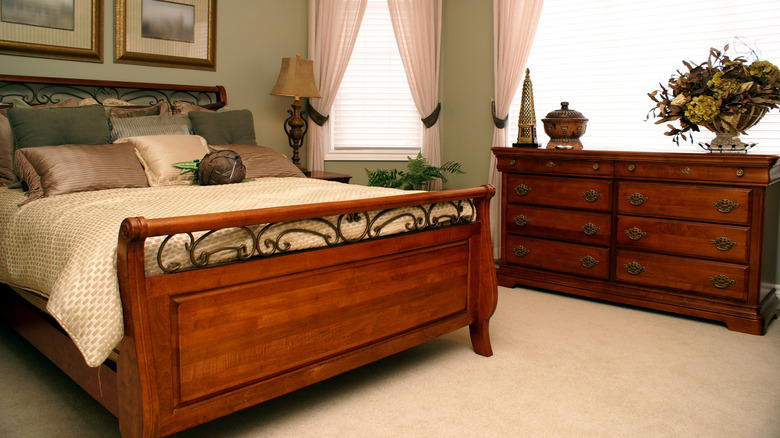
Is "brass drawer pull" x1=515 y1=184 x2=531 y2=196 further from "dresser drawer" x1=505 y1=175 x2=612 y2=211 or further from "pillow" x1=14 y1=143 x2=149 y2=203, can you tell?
"pillow" x1=14 y1=143 x2=149 y2=203

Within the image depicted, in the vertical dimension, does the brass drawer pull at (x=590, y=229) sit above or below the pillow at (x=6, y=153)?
below

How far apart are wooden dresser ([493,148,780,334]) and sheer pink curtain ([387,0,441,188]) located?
106 centimetres

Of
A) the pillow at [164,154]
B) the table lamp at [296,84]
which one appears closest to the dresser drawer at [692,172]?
the table lamp at [296,84]

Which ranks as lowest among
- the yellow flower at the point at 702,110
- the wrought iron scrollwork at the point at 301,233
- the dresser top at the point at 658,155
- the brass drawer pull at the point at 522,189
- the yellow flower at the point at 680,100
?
the wrought iron scrollwork at the point at 301,233

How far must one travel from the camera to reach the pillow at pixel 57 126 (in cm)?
293

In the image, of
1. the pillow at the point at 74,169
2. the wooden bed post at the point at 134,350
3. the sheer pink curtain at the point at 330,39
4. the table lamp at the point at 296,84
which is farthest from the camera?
the sheer pink curtain at the point at 330,39

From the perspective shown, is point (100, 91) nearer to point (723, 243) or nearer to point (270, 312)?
point (270, 312)

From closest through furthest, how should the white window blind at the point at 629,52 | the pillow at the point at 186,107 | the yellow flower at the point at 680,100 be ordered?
the yellow flower at the point at 680,100
the white window blind at the point at 629,52
the pillow at the point at 186,107

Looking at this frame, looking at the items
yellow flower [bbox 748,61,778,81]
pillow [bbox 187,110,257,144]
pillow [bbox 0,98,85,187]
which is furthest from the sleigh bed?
yellow flower [bbox 748,61,778,81]

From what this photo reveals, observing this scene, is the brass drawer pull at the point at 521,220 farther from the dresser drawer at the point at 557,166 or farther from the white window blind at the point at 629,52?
the white window blind at the point at 629,52

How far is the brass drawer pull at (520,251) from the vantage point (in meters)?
3.92

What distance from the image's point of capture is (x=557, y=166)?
3744 mm

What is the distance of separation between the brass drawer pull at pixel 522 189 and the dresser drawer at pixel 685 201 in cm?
60

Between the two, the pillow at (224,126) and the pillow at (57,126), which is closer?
the pillow at (57,126)
